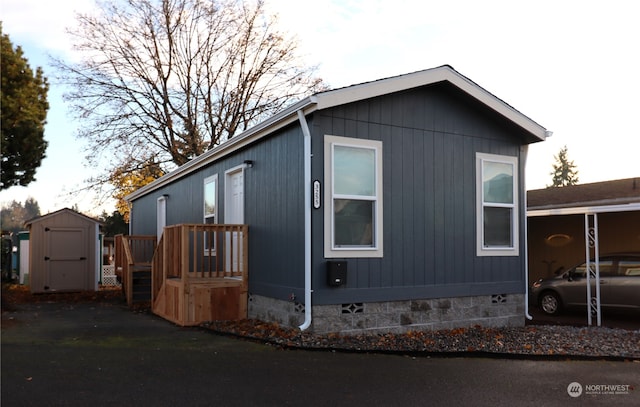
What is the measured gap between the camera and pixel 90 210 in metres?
26.6

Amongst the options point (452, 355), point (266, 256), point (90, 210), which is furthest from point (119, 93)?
point (452, 355)

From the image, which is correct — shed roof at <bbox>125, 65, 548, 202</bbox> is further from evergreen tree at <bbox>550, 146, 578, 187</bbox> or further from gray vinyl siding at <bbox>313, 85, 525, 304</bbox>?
evergreen tree at <bbox>550, 146, 578, 187</bbox>

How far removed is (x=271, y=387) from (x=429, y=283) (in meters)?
4.13

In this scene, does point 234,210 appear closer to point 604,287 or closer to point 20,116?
point 20,116

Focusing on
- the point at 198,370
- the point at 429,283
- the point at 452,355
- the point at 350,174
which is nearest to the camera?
the point at 198,370

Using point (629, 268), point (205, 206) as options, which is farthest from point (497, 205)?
point (205, 206)

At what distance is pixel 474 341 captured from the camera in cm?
810

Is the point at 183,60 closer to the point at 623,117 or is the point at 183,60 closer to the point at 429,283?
the point at 429,283

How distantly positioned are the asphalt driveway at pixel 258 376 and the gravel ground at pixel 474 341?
0.26 meters

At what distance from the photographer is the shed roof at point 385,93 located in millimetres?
7922

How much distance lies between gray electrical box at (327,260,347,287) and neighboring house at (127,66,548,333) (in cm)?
1

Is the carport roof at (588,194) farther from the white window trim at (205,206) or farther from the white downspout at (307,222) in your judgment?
the white downspout at (307,222)

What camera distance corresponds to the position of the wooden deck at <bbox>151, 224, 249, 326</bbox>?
9461 millimetres

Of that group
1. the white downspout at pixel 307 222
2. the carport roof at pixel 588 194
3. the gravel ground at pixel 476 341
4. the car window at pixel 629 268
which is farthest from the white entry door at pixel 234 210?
the carport roof at pixel 588 194
